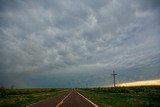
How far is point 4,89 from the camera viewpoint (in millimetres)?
77438

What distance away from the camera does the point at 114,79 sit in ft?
270

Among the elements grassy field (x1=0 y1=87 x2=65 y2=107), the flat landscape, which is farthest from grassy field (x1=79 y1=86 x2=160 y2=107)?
grassy field (x1=0 y1=87 x2=65 y2=107)

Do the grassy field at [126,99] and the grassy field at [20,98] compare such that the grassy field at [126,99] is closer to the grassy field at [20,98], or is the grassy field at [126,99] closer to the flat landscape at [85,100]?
the flat landscape at [85,100]

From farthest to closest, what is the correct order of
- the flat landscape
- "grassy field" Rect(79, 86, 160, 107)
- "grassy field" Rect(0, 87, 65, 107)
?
"grassy field" Rect(0, 87, 65, 107) < "grassy field" Rect(79, 86, 160, 107) < the flat landscape

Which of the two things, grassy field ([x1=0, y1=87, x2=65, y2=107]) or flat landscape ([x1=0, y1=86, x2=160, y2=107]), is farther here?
grassy field ([x1=0, y1=87, x2=65, y2=107])

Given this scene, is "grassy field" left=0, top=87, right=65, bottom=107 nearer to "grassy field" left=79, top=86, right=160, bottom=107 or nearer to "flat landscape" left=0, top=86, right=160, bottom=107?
"flat landscape" left=0, top=86, right=160, bottom=107

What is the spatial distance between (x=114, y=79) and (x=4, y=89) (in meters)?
40.9

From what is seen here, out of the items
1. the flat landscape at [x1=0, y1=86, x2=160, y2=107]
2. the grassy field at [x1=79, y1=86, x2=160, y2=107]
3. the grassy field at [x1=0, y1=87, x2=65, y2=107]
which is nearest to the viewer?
the flat landscape at [x1=0, y1=86, x2=160, y2=107]

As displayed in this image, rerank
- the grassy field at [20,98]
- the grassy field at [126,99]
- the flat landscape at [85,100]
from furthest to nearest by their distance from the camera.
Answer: the grassy field at [20,98]
the grassy field at [126,99]
the flat landscape at [85,100]

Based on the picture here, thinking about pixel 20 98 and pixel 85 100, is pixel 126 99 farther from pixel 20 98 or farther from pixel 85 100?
pixel 20 98

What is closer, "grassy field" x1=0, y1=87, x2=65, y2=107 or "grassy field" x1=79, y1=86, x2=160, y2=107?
"grassy field" x1=79, y1=86, x2=160, y2=107

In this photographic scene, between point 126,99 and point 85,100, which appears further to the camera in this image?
point 126,99

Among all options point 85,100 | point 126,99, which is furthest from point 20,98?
point 126,99

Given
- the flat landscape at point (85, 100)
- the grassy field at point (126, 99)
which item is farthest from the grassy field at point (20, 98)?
the grassy field at point (126, 99)
